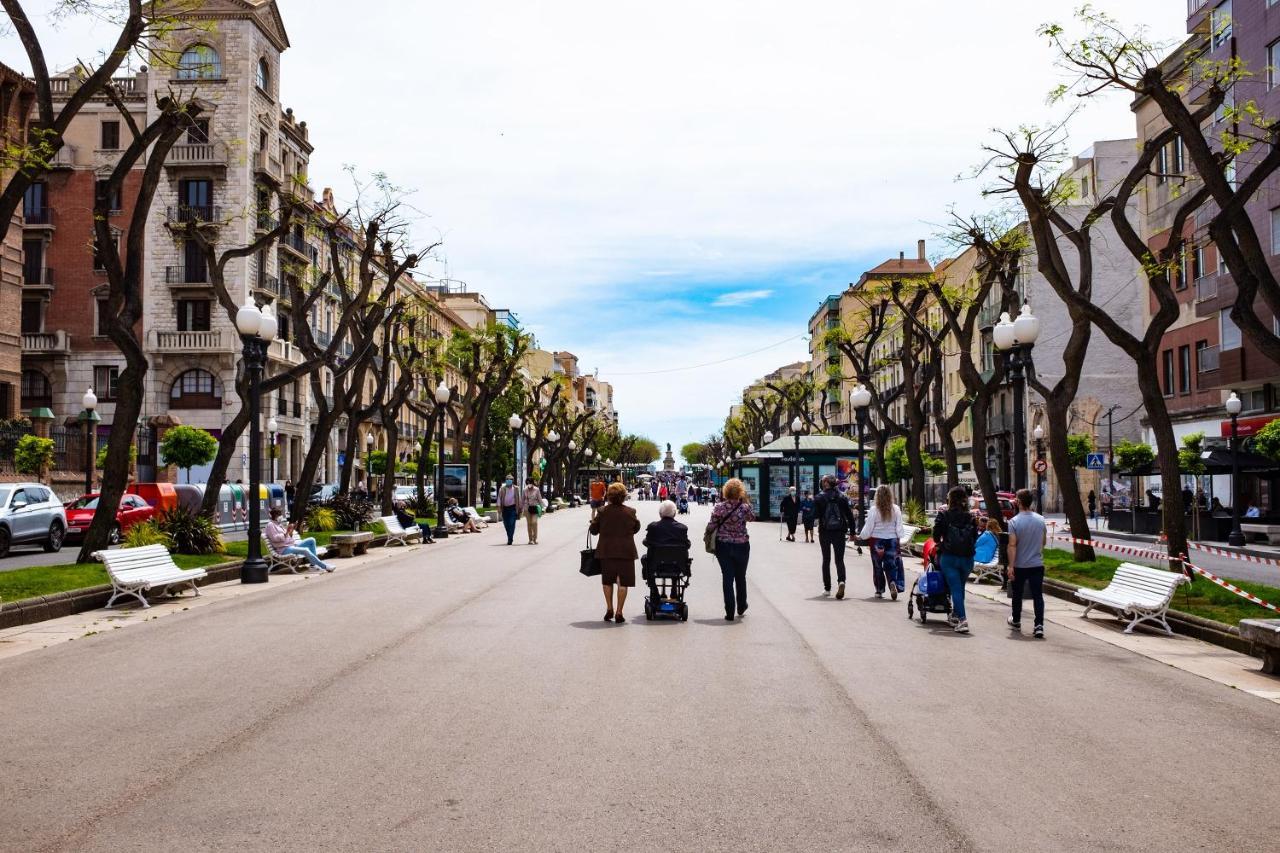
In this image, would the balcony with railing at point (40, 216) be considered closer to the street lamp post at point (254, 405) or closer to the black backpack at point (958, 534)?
the street lamp post at point (254, 405)

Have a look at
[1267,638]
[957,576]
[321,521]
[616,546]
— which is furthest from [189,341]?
[1267,638]

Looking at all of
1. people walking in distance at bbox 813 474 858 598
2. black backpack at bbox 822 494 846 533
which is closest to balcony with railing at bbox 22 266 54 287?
people walking in distance at bbox 813 474 858 598

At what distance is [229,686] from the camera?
29.2 feet

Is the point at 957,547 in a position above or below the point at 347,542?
above

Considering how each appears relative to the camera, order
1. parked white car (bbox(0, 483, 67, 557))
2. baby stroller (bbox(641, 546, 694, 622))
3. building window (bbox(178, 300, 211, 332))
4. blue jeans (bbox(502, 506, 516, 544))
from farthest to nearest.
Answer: building window (bbox(178, 300, 211, 332)), blue jeans (bbox(502, 506, 516, 544)), parked white car (bbox(0, 483, 67, 557)), baby stroller (bbox(641, 546, 694, 622))

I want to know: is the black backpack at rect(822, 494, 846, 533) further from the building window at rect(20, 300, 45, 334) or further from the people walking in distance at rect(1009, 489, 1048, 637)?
the building window at rect(20, 300, 45, 334)

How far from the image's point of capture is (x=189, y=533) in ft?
70.4

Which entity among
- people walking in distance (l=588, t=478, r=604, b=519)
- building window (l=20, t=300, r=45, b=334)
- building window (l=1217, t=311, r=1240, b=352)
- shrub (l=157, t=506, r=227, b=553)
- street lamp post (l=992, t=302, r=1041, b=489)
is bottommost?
shrub (l=157, t=506, r=227, b=553)

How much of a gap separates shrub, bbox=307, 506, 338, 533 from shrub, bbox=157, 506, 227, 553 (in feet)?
29.1

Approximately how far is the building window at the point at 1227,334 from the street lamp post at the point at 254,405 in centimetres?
3377

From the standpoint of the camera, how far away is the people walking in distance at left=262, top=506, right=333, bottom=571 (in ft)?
67.7

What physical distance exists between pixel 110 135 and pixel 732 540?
5188cm

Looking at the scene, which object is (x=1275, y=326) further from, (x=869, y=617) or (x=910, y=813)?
(x=910, y=813)

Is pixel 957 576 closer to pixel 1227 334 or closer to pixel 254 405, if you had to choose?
pixel 254 405
